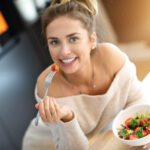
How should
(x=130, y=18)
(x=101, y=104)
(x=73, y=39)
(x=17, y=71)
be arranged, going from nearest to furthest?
(x=73, y=39), (x=101, y=104), (x=17, y=71), (x=130, y=18)

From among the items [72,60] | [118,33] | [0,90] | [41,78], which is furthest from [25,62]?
[72,60]

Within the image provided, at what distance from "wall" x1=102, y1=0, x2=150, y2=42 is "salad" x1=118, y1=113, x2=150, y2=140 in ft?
5.53

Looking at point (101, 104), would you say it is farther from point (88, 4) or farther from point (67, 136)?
point (88, 4)

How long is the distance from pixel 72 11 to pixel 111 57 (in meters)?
0.23

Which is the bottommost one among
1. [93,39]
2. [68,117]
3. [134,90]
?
[134,90]

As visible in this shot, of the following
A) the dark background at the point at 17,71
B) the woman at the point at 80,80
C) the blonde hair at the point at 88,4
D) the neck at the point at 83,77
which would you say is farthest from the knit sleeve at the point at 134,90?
the dark background at the point at 17,71

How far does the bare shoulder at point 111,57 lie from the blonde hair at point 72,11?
0.46 feet

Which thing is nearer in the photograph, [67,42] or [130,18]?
[67,42]

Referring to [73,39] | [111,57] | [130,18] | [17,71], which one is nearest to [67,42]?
[73,39]

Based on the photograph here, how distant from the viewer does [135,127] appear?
91 cm

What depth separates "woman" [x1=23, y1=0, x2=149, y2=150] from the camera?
3.14 feet

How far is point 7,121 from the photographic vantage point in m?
2.11

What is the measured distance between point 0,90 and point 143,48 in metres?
1.07

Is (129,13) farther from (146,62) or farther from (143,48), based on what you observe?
(146,62)
